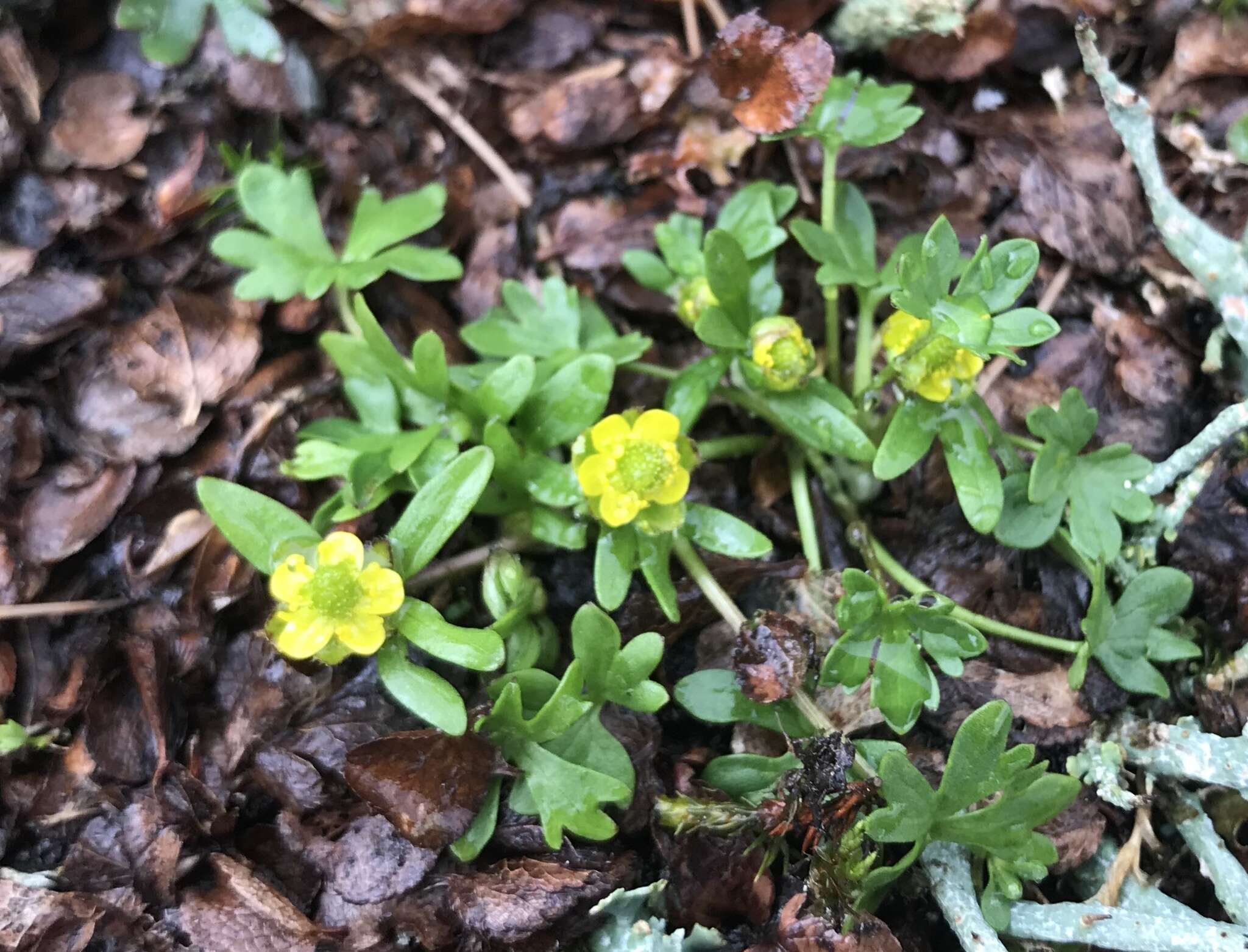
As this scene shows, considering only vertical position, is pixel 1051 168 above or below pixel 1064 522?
above

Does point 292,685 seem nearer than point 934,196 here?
Yes

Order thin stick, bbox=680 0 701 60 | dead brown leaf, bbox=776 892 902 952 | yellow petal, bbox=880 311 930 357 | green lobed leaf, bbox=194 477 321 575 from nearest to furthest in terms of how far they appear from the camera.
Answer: dead brown leaf, bbox=776 892 902 952 < green lobed leaf, bbox=194 477 321 575 < yellow petal, bbox=880 311 930 357 < thin stick, bbox=680 0 701 60

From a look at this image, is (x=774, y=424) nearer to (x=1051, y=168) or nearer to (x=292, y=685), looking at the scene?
(x=1051, y=168)

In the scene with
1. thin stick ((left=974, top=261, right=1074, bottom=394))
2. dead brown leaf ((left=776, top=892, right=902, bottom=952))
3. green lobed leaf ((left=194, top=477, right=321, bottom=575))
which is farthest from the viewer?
thin stick ((left=974, top=261, right=1074, bottom=394))

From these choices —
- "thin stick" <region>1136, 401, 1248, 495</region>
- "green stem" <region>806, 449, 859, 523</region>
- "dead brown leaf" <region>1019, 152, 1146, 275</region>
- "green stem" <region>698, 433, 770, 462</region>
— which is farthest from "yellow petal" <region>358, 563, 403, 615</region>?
"dead brown leaf" <region>1019, 152, 1146, 275</region>

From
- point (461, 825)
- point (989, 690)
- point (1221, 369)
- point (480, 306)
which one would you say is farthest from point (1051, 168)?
point (461, 825)

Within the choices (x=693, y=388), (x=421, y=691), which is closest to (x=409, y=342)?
(x=693, y=388)

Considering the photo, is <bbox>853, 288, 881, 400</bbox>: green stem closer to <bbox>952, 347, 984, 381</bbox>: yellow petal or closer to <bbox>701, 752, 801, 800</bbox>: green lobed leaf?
<bbox>952, 347, 984, 381</bbox>: yellow petal
